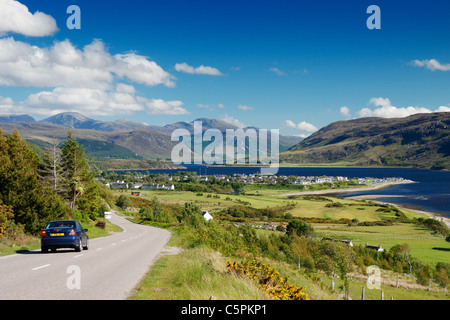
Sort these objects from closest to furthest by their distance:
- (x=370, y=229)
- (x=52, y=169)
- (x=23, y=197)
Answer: (x=23, y=197) → (x=52, y=169) → (x=370, y=229)

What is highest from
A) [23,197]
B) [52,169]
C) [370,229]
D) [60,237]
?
[52,169]

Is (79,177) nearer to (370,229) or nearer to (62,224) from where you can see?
(62,224)

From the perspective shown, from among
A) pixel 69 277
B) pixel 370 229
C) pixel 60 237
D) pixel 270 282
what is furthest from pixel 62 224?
pixel 370 229

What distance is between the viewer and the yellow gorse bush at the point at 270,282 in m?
8.88

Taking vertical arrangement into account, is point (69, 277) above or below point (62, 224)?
below

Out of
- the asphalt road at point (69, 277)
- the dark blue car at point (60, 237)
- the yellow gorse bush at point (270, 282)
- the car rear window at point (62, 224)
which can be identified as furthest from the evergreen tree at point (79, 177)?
the yellow gorse bush at point (270, 282)

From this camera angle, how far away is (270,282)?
10266 mm

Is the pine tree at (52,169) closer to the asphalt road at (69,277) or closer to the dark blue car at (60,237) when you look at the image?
the dark blue car at (60,237)

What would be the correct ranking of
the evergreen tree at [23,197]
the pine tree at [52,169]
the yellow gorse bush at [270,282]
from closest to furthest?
the yellow gorse bush at [270,282]
the evergreen tree at [23,197]
the pine tree at [52,169]

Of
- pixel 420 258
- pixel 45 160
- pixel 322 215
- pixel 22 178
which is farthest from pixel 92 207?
pixel 322 215

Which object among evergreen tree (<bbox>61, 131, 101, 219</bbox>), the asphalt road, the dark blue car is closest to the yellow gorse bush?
the asphalt road
